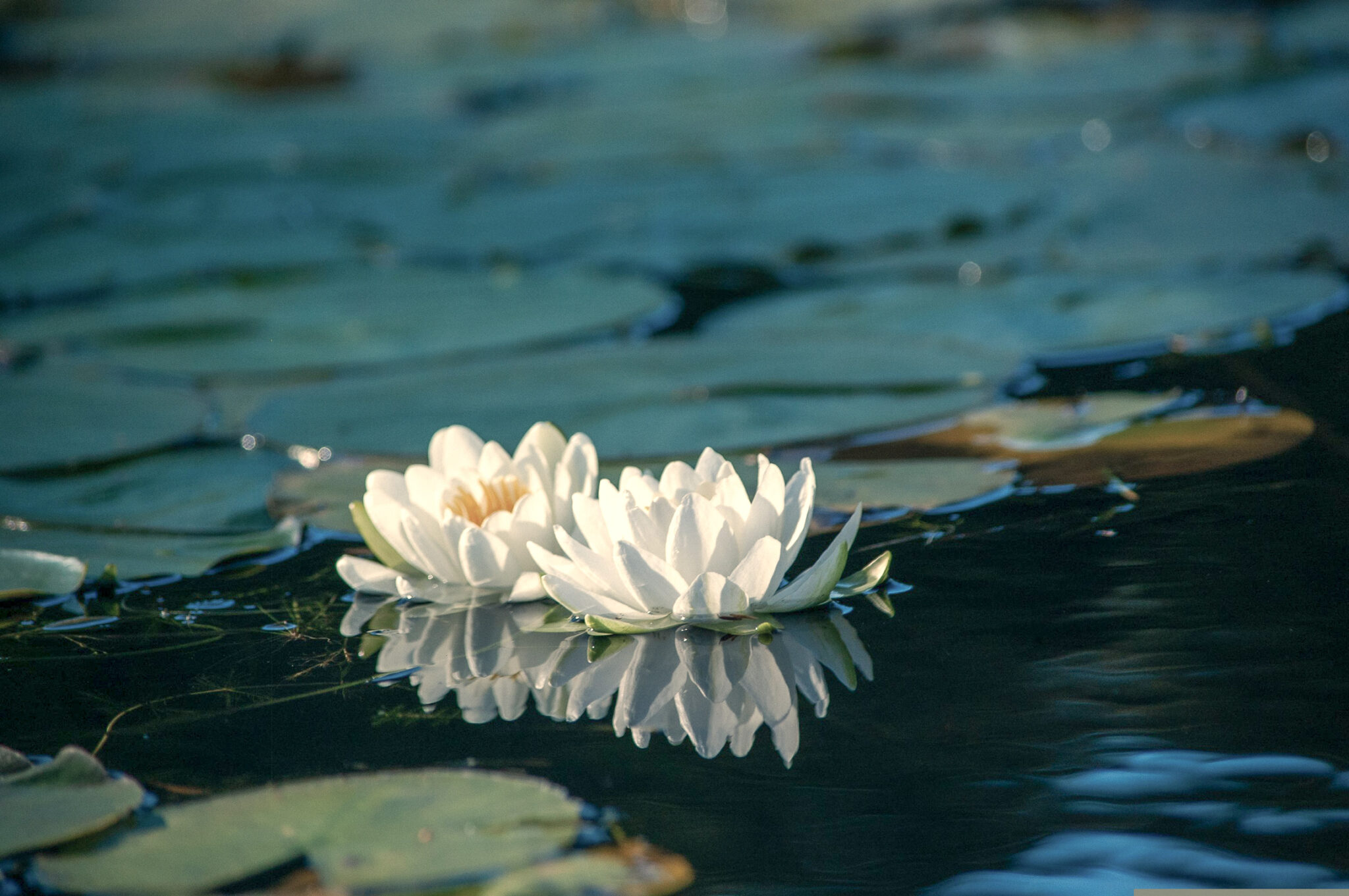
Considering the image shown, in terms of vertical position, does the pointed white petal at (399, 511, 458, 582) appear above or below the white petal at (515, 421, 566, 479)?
below

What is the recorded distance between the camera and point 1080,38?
5727 millimetres

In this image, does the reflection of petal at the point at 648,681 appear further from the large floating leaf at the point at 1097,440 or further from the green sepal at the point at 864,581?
the large floating leaf at the point at 1097,440

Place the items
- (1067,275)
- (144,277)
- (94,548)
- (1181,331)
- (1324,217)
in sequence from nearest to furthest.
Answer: (94,548) < (1181,331) < (1067,275) < (1324,217) < (144,277)

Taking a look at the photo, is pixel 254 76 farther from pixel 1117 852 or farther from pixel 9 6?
pixel 1117 852

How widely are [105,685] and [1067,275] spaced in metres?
2.14

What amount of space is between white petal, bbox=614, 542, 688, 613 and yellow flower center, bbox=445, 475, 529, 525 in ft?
0.80

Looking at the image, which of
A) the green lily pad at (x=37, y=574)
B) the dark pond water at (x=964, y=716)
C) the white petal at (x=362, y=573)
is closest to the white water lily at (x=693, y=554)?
the dark pond water at (x=964, y=716)

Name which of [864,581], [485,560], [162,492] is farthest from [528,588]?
[162,492]

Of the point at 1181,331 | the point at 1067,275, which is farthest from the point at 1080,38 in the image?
the point at 1181,331

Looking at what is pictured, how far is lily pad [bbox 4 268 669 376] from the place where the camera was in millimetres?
2607

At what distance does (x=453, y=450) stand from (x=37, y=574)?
1.74ft

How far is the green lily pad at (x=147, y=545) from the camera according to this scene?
160cm

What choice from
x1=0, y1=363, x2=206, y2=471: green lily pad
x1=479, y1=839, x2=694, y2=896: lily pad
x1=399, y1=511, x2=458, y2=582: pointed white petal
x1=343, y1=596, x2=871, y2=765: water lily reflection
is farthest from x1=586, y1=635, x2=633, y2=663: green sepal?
x1=0, y1=363, x2=206, y2=471: green lily pad

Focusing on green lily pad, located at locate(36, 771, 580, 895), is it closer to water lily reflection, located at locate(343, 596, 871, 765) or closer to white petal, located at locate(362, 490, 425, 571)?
water lily reflection, located at locate(343, 596, 871, 765)
